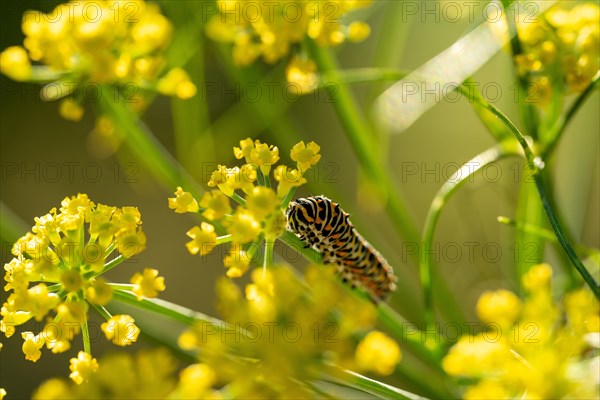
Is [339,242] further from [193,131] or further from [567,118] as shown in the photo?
[193,131]

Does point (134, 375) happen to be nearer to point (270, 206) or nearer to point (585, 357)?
point (270, 206)

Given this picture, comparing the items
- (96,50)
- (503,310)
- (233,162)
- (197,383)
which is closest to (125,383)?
(197,383)

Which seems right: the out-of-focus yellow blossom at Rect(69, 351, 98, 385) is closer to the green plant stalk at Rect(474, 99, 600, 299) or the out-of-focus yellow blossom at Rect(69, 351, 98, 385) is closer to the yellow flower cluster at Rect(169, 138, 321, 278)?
the yellow flower cluster at Rect(169, 138, 321, 278)

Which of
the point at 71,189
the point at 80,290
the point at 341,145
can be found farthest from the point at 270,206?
the point at 71,189

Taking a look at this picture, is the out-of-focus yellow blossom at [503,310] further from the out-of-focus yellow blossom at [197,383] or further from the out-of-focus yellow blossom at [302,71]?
the out-of-focus yellow blossom at [302,71]

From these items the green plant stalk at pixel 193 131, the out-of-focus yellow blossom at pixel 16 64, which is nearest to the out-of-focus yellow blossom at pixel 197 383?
the out-of-focus yellow blossom at pixel 16 64
